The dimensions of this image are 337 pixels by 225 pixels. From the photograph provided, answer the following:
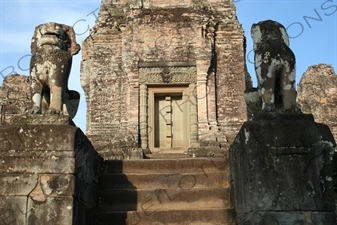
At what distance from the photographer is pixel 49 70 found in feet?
21.7

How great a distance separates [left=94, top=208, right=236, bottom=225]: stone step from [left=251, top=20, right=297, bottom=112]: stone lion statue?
65.3 inches

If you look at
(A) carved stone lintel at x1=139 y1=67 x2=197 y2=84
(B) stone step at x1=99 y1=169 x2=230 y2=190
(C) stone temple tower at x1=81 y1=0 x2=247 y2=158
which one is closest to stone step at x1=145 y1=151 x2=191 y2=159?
(C) stone temple tower at x1=81 y1=0 x2=247 y2=158

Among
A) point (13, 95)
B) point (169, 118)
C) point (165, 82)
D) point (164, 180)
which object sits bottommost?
point (164, 180)

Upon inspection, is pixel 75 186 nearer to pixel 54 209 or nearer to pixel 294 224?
pixel 54 209

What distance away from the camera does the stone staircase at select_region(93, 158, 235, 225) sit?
21.7 ft

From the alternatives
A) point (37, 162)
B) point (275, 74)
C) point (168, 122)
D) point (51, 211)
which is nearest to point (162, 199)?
point (51, 211)

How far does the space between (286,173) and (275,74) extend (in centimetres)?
156

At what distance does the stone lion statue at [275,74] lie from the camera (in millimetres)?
6531

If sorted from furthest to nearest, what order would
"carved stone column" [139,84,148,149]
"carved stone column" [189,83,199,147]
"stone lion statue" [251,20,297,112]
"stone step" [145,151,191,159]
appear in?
"carved stone column" [189,83,199,147], "carved stone column" [139,84,148,149], "stone step" [145,151,191,159], "stone lion statue" [251,20,297,112]

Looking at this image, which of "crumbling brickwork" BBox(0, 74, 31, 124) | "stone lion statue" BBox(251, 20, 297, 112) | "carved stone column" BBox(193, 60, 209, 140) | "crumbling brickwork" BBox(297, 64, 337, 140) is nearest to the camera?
"stone lion statue" BBox(251, 20, 297, 112)

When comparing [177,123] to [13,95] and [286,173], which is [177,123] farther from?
[13,95]

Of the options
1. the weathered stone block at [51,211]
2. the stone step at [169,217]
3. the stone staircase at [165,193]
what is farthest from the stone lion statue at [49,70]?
the stone step at [169,217]

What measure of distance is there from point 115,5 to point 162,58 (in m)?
2.61

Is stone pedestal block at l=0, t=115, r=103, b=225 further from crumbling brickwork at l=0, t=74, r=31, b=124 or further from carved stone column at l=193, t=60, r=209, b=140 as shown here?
crumbling brickwork at l=0, t=74, r=31, b=124
